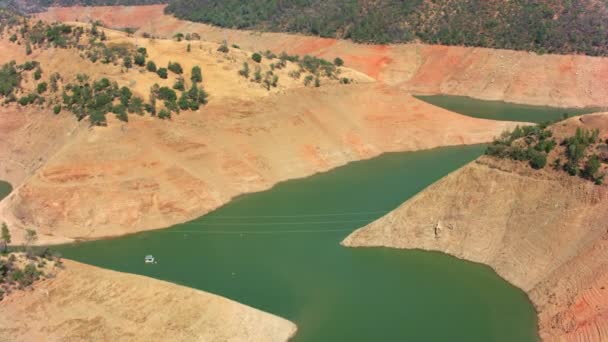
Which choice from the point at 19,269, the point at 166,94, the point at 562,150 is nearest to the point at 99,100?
the point at 166,94

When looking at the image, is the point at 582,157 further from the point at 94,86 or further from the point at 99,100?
the point at 94,86

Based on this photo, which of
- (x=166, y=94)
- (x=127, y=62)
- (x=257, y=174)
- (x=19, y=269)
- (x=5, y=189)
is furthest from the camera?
(x=127, y=62)

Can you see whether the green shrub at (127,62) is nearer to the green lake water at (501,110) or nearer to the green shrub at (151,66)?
the green shrub at (151,66)

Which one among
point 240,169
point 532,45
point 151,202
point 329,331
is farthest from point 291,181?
point 532,45

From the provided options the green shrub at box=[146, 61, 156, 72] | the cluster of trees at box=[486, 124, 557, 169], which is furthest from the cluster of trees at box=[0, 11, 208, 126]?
the cluster of trees at box=[486, 124, 557, 169]

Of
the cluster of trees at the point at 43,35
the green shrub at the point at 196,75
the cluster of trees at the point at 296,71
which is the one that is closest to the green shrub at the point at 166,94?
the green shrub at the point at 196,75

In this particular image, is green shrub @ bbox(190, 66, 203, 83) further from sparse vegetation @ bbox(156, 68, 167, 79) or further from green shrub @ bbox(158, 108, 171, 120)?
green shrub @ bbox(158, 108, 171, 120)

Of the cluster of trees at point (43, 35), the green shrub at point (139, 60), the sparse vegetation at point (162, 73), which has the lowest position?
the sparse vegetation at point (162, 73)
